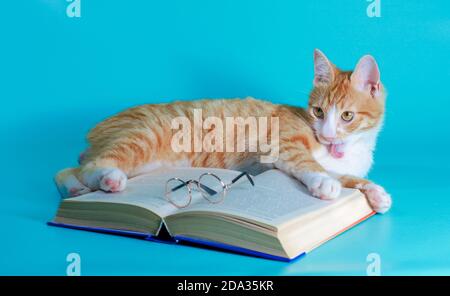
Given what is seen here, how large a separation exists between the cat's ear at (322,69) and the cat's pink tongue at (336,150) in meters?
0.26

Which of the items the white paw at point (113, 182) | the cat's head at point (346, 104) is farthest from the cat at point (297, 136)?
the white paw at point (113, 182)

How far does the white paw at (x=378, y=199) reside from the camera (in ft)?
6.46

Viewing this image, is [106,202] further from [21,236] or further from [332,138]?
[332,138]

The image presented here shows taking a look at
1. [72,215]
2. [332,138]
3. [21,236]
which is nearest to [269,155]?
[332,138]

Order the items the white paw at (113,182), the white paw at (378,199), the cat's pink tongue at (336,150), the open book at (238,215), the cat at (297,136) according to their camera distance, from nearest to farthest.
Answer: the open book at (238,215) < the white paw at (113,182) < the white paw at (378,199) < the cat at (297,136) < the cat's pink tongue at (336,150)

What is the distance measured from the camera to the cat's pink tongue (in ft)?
7.38

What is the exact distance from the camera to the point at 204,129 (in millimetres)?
2391

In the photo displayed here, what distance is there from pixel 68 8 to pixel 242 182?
62.1 inches

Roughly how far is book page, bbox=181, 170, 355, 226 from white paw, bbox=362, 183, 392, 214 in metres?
0.11

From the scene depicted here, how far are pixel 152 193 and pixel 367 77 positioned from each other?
0.97 m

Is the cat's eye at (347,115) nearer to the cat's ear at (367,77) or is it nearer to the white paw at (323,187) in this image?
the cat's ear at (367,77)

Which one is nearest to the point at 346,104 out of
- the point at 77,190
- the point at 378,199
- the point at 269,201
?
the point at 378,199

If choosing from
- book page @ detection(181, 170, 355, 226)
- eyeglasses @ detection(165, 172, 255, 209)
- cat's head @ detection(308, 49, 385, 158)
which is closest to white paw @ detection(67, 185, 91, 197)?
eyeglasses @ detection(165, 172, 255, 209)

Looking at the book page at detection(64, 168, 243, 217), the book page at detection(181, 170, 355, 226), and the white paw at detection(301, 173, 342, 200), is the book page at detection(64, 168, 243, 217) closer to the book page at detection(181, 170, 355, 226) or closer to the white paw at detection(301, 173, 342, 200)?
the book page at detection(181, 170, 355, 226)
